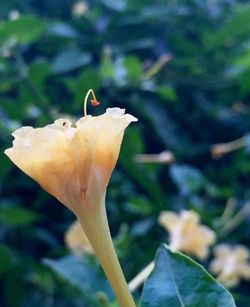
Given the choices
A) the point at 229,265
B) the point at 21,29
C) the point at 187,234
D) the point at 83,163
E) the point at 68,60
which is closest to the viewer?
the point at 83,163

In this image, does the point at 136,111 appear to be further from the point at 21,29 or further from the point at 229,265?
the point at 229,265

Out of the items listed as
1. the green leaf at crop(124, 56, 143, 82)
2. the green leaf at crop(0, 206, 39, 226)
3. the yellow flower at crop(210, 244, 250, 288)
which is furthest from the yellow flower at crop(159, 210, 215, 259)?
the green leaf at crop(124, 56, 143, 82)

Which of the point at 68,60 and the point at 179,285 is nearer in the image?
the point at 179,285

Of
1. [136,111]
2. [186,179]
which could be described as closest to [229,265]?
[186,179]

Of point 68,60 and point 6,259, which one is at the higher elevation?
point 68,60

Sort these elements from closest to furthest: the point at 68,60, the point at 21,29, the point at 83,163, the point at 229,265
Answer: the point at 83,163 → the point at 229,265 → the point at 21,29 → the point at 68,60

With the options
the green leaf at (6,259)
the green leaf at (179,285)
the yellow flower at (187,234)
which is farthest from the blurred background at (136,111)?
the green leaf at (179,285)

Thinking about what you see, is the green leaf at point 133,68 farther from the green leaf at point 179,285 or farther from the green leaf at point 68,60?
the green leaf at point 179,285

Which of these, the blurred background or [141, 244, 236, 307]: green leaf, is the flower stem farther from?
the blurred background
